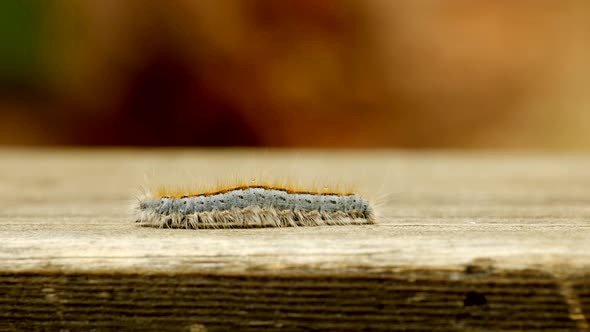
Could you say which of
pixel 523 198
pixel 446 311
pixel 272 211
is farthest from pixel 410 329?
pixel 523 198

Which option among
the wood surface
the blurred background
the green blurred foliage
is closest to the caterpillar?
the wood surface

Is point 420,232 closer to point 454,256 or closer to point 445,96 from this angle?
point 454,256

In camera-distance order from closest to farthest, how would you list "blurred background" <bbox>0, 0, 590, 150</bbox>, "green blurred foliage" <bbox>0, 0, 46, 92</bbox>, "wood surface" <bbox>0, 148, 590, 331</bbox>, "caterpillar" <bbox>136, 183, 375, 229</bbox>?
"wood surface" <bbox>0, 148, 590, 331</bbox> < "caterpillar" <bbox>136, 183, 375, 229</bbox> < "green blurred foliage" <bbox>0, 0, 46, 92</bbox> < "blurred background" <bbox>0, 0, 590, 150</bbox>

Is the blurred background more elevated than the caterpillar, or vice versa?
the blurred background

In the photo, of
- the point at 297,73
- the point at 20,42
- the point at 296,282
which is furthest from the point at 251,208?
the point at 20,42

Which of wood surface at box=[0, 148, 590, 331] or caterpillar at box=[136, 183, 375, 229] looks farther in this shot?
caterpillar at box=[136, 183, 375, 229]

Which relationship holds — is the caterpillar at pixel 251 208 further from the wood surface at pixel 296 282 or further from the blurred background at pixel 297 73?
the blurred background at pixel 297 73

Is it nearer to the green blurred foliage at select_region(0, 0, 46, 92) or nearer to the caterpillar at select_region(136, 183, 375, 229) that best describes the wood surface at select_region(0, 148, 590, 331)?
the caterpillar at select_region(136, 183, 375, 229)
